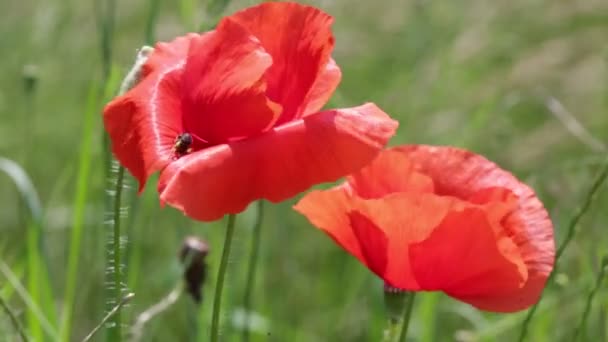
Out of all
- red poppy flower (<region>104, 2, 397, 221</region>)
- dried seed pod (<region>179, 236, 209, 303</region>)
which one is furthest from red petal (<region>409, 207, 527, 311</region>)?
dried seed pod (<region>179, 236, 209, 303</region>)

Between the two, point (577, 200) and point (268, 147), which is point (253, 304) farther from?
point (268, 147)

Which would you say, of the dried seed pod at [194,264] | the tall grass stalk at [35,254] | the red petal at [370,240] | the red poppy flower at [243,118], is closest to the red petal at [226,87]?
the red poppy flower at [243,118]

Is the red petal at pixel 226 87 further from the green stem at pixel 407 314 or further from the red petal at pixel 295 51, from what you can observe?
the green stem at pixel 407 314

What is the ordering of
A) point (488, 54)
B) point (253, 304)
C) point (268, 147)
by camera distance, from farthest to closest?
point (488, 54)
point (253, 304)
point (268, 147)

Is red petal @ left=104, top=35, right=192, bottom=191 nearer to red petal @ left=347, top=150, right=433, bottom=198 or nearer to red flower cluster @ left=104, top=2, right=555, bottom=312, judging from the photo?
red flower cluster @ left=104, top=2, right=555, bottom=312

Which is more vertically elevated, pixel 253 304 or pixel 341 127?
pixel 341 127

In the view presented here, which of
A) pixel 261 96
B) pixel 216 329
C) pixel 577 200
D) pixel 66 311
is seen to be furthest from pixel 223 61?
pixel 577 200

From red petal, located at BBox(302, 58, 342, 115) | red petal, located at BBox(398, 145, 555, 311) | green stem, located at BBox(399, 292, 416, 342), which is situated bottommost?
green stem, located at BBox(399, 292, 416, 342)
